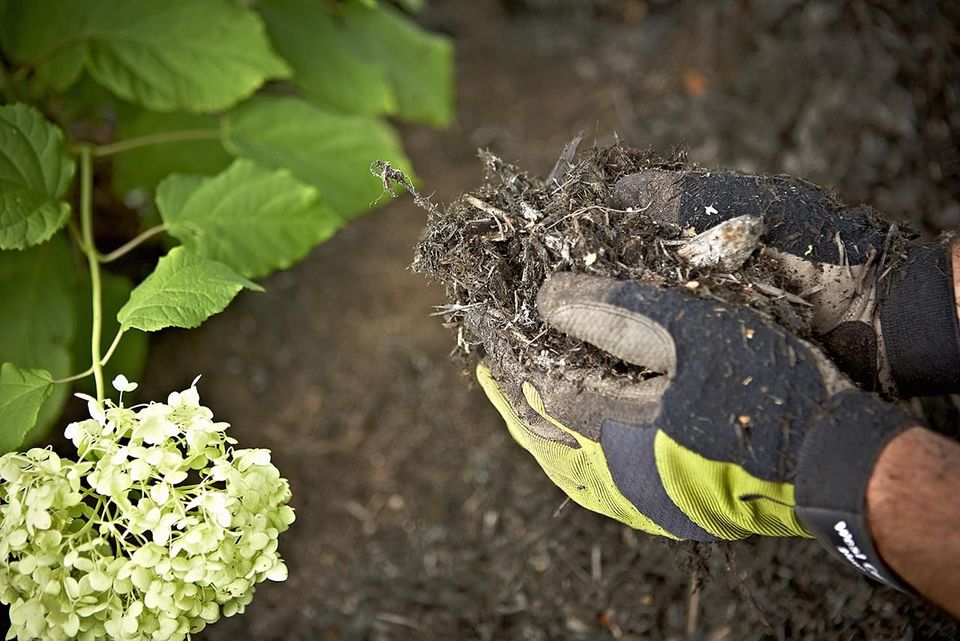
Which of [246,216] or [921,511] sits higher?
[921,511]

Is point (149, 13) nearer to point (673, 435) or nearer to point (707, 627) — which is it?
point (673, 435)

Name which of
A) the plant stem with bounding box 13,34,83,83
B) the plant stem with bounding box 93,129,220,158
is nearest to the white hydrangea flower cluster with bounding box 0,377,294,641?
the plant stem with bounding box 93,129,220,158

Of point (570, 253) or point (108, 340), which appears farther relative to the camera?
point (108, 340)

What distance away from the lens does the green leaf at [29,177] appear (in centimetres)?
162

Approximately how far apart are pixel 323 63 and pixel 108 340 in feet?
3.63

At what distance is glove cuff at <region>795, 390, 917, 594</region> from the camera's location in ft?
3.69

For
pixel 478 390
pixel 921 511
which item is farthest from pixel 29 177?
pixel 921 511

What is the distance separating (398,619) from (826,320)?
1432 millimetres

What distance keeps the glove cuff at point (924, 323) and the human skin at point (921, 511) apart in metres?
0.33

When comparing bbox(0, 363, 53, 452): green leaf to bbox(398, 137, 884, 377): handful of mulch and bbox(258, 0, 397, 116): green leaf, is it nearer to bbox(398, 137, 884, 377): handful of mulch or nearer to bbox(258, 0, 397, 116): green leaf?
bbox(398, 137, 884, 377): handful of mulch

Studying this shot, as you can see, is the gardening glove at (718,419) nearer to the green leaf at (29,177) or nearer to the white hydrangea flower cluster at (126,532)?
the white hydrangea flower cluster at (126,532)

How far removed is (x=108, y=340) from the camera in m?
2.36

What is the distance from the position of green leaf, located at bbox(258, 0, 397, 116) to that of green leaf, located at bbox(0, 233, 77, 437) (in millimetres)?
899

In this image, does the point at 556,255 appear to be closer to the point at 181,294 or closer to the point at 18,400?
the point at 181,294
